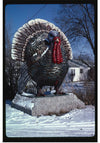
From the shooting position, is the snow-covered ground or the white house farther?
the white house

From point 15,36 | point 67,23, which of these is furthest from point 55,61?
point 67,23

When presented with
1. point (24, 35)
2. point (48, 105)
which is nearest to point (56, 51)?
point (24, 35)

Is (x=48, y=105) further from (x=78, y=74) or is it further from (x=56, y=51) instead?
(x=78, y=74)

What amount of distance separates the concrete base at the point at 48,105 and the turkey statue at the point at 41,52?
0.36 meters

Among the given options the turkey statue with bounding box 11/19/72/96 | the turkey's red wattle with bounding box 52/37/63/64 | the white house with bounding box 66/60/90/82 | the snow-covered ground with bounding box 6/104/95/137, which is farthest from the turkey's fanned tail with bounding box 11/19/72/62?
the white house with bounding box 66/60/90/82

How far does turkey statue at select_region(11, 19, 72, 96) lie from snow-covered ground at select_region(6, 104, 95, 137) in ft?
2.99

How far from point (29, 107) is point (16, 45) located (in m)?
1.79

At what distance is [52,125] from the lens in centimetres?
412

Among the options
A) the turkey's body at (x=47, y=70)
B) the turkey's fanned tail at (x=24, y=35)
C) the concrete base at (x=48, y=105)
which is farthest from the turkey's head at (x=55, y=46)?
the concrete base at (x=48, y=105)

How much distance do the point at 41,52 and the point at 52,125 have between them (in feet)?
6.00

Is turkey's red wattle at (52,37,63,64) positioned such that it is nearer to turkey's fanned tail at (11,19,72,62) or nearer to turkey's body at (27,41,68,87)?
turkey's body at (27,41,68,87)

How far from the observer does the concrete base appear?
480cm

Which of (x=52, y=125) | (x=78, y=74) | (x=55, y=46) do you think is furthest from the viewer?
(x=78, y=74)

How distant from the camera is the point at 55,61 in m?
4.93
